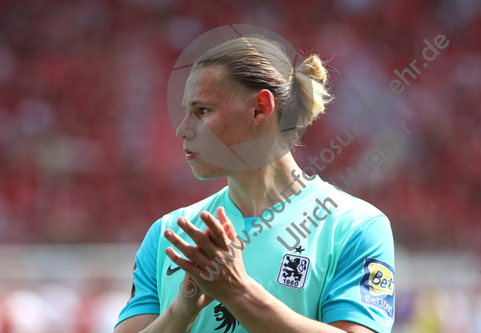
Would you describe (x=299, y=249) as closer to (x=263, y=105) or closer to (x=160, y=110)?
(x=263, y=105)

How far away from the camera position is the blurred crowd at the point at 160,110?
7.90m

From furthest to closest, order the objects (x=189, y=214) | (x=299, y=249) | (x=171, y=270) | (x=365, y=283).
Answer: (x=189, y=214) < (x=171, y=270) < (x=299, y=249) < (x=365, y=283)

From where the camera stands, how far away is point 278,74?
187 cm

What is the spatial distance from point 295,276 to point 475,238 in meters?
6.33

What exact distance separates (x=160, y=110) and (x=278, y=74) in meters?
7.05

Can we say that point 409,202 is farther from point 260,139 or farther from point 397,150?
point 260,139

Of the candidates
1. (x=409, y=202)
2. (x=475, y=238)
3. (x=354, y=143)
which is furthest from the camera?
(x=354, y=143)

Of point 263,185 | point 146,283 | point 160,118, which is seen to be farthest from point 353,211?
point 160,118

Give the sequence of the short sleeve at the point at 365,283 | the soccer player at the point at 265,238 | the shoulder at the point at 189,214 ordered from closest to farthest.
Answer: the soccer player at the point at 265,238 → the short sleeve at the point at 365,283 → the shoulder at the point at 189,214

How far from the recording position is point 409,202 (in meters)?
7.87

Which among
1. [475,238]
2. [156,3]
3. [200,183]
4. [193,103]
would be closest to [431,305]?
[475,238]

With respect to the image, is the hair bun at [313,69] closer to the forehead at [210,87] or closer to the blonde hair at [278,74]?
the blonde hair at [278,74]

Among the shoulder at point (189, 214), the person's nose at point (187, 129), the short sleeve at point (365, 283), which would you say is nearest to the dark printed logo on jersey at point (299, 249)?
the short sleeve at point (365, 283)

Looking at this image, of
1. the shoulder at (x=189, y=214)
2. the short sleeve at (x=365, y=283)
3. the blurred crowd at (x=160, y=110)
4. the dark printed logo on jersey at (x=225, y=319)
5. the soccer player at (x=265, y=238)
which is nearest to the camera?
the soccer player at (x=265, y=238)
